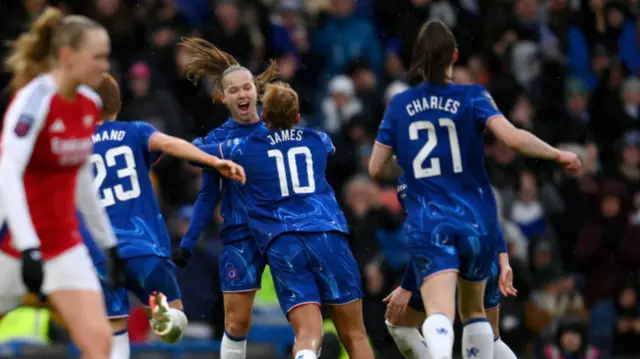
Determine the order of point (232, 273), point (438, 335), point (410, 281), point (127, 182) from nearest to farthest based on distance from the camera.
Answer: point (438, 335)
point (127, 182)
point (410, 281)
point (232, 273)

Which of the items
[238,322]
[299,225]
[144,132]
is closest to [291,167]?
[299,225]

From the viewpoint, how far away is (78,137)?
24.8 feet

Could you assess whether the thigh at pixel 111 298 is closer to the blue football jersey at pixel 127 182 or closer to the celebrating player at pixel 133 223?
the celebrating player at pixel 133 223

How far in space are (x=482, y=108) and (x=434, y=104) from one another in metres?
0.29

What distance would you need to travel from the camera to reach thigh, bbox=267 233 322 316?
30.3ft

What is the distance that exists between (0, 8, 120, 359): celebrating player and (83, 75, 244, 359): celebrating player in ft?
5.33

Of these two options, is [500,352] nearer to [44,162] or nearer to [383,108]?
[44,162]

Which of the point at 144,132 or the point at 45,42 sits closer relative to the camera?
the point at 45,42

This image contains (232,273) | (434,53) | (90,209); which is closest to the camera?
(90,209)

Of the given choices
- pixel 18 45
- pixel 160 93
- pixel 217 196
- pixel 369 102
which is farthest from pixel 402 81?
pixel 18 45

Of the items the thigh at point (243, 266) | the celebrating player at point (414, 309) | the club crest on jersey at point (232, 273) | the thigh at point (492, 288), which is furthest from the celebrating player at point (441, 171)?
the club crest on jersey at point (232, 273)

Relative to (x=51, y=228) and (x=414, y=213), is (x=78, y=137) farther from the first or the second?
(x=414, y=213)

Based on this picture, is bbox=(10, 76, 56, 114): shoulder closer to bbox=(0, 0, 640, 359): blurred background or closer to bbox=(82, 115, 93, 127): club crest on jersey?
bbox=(82, 115, 93, 127): club crest on jersey

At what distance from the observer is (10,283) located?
26.8 ft
